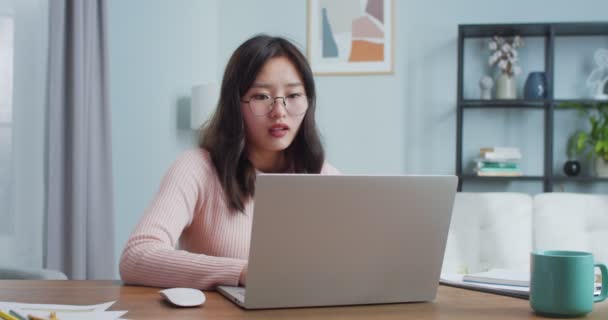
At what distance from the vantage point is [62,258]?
286 cm

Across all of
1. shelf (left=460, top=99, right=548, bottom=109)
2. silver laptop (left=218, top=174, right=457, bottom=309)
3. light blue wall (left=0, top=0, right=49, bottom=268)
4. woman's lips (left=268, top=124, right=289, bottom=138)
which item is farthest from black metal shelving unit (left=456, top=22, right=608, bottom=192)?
silver laptop (left=218, top=174, right=457, bottom=309)

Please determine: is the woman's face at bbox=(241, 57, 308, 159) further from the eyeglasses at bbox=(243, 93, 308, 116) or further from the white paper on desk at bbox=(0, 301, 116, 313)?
the white paper on desk at bbox=(0, 301, 116, 313)

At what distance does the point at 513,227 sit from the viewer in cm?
261

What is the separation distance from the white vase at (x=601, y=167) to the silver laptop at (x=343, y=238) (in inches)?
121

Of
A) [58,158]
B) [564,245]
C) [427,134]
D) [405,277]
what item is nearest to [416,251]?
[405,277]

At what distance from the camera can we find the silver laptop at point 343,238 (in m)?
1.02

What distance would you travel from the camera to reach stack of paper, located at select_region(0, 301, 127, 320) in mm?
975

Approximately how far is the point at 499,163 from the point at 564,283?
9.89ft

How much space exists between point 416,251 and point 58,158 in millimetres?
2056

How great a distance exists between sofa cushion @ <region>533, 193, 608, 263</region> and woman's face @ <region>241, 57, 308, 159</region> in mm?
1291

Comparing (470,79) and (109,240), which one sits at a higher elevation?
(470,79)

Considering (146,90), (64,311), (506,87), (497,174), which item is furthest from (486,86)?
(64,311)

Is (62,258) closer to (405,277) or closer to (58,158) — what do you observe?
(58,158)

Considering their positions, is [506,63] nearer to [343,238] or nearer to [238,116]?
[238,116]
